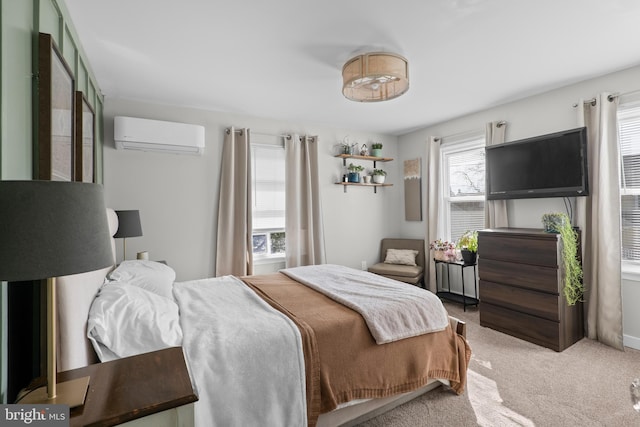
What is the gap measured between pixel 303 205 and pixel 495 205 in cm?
246

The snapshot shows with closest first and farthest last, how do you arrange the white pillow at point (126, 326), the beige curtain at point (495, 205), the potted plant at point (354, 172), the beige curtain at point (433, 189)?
1. the white pillow at point (126, 326)
2. the beige curtain at point (495, 205)
3. the beige curtain at point (433, 189)
4. the potted plant at point (354, 172)

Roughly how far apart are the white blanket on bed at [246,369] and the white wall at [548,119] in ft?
10.5

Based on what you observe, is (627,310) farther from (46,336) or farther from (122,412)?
(46,336)

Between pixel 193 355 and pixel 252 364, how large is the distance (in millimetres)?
279

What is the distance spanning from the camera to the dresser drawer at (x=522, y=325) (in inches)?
115

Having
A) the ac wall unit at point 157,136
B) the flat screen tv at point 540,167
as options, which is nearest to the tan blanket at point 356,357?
the flat screen tv at point 540,167

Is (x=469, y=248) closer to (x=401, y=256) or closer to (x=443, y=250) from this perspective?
(x=443, y=250)

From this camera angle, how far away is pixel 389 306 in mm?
2045

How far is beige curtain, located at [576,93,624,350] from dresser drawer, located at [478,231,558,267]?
18.7 inches

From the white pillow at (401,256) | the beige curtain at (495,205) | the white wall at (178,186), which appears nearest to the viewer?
the white wall at (178,186)

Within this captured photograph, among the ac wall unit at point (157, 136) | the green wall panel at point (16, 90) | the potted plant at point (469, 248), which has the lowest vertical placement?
the potted plant at point (469, 248)

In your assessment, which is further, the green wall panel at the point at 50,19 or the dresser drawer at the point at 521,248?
the dresser drawer at the point at 521,248

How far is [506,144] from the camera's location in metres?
3.57

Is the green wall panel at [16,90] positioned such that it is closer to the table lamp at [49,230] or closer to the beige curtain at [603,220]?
the table lamp at [49,230]
